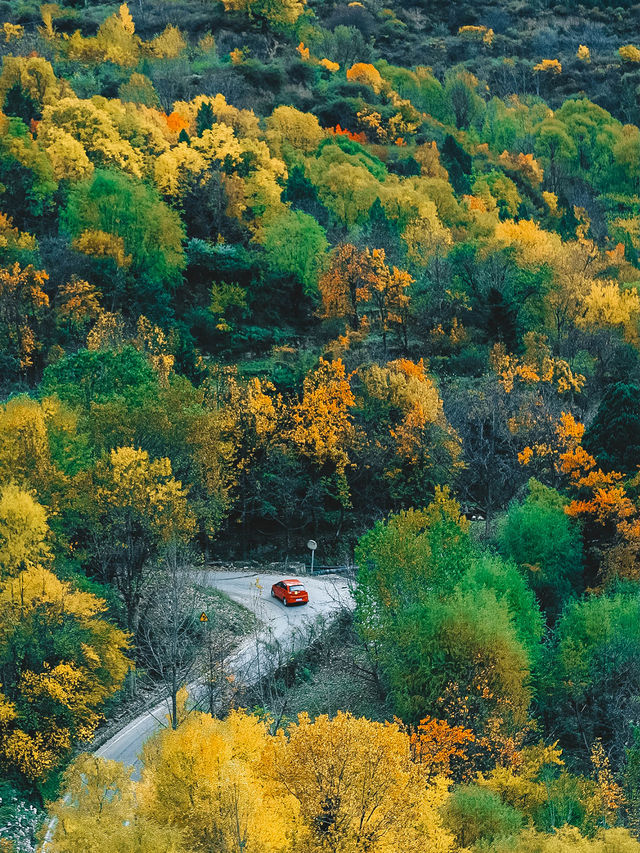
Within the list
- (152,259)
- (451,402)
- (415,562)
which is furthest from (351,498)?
(152,259)

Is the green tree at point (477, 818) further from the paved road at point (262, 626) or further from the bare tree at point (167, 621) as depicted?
the bare tree at point (167, 621)

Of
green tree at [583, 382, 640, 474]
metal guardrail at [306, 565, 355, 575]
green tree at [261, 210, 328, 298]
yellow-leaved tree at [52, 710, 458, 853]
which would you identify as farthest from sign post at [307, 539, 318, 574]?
green tree at [261, 210, 328, 298]

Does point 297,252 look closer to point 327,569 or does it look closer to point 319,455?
point 319,455

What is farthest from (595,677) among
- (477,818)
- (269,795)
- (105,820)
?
(105,820)

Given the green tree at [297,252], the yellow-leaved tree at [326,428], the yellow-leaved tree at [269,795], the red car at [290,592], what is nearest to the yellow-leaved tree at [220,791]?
the yellow-leaved tree at [269,795]

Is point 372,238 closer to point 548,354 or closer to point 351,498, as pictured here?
point 548,354

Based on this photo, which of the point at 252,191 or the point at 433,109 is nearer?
the point at 252,191
